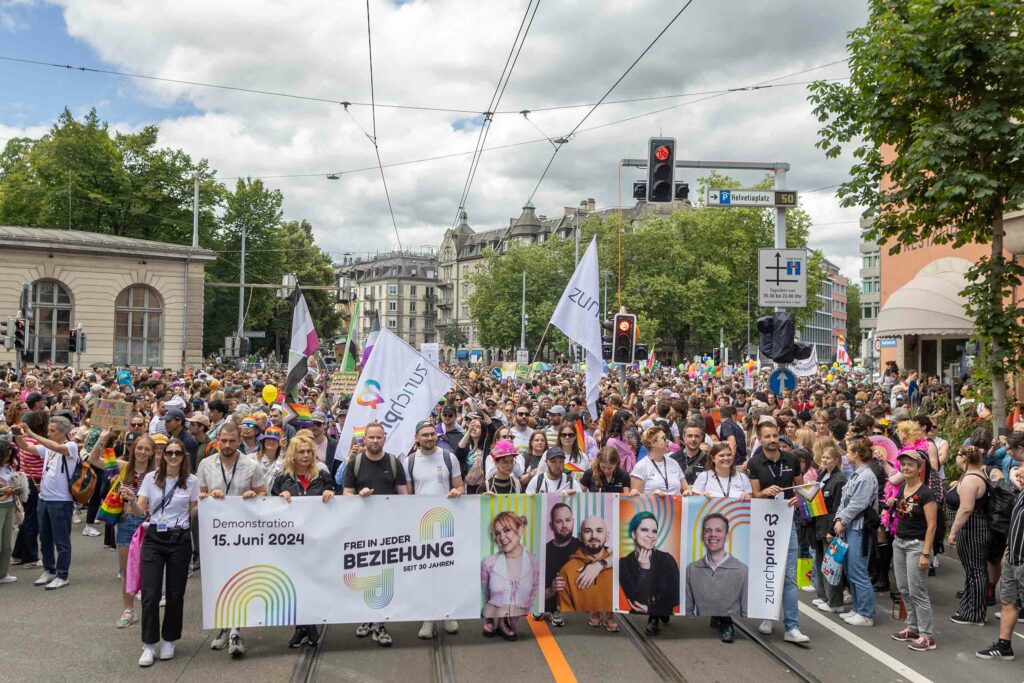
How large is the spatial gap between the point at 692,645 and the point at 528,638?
1300 millimetres

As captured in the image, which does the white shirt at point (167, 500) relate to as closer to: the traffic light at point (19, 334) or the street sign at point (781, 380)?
the street sign at point (781, 380)

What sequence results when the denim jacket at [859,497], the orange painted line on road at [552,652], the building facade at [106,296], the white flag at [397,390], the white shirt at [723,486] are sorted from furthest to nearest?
the building facade at [106,296], the white flag at [397,390], the denim jacket at [859,497], the white shirt at [723,486], the orange painted line on road at [552,652]

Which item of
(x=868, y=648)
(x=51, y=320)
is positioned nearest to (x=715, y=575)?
(x=868, y=648)

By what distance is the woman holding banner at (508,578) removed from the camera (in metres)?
7.24

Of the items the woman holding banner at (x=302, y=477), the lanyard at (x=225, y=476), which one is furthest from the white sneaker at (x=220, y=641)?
the lanyard at (x=225, y=476)

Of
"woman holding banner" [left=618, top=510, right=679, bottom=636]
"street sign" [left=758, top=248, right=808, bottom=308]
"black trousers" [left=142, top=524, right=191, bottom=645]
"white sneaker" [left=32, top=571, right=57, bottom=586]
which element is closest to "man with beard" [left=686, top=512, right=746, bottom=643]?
"woman holding banner" [left=618, top=510, right=679, bottom=636]

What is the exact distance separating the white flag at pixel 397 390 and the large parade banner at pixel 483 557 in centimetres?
186

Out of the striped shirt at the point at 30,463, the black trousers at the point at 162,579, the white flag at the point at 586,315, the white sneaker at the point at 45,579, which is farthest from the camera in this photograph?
the white flag at the point at 586,315

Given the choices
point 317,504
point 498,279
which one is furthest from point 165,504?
point 498,279

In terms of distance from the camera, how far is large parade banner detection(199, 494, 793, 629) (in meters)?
6.90

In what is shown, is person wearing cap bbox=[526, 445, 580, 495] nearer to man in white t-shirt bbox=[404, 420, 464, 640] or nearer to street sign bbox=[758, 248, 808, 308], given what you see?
man in white t-shirt bbox=[404, 420, 464, 640]

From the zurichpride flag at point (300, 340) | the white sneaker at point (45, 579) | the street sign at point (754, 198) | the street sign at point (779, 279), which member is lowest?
the white sneaker at point (45, 579)

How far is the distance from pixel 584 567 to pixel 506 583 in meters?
0.67

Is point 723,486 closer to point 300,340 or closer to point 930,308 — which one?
point 300,340
